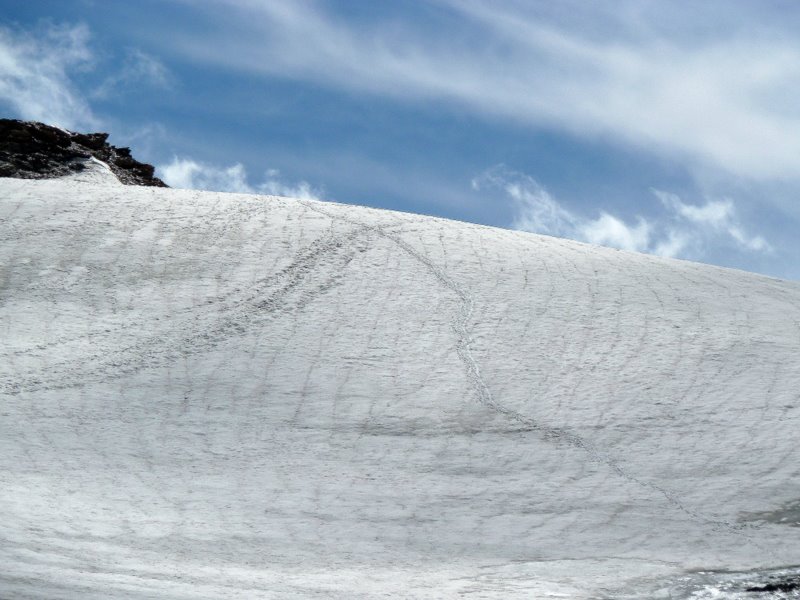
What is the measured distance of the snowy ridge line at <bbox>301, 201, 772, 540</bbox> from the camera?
624 centimetres

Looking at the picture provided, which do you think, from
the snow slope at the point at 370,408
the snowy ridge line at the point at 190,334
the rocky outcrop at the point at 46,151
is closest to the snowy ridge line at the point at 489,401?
the snow slope at the point at 370,408

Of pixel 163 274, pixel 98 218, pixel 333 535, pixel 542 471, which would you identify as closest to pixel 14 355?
pixel 163 274

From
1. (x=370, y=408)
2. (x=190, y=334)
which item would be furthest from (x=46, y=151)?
(x=370, y=408)

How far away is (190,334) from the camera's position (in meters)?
8.40

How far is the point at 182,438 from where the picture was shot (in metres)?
7.04

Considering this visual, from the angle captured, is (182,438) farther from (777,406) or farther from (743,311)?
(743,311)

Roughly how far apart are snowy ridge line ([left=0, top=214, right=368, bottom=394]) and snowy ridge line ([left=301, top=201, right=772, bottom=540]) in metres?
0.77

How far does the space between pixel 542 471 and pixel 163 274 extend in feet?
13.8

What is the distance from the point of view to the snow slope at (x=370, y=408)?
5402 millimetres

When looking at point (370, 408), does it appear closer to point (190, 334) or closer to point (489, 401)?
point (489, 401)

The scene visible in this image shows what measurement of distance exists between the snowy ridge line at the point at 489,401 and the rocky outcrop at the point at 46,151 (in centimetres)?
663

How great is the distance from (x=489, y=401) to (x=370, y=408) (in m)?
0.86

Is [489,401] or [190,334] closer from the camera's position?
[489,401]

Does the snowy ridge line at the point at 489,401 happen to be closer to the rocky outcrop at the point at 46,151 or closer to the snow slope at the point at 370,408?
the snow slope at the point at 370,408
